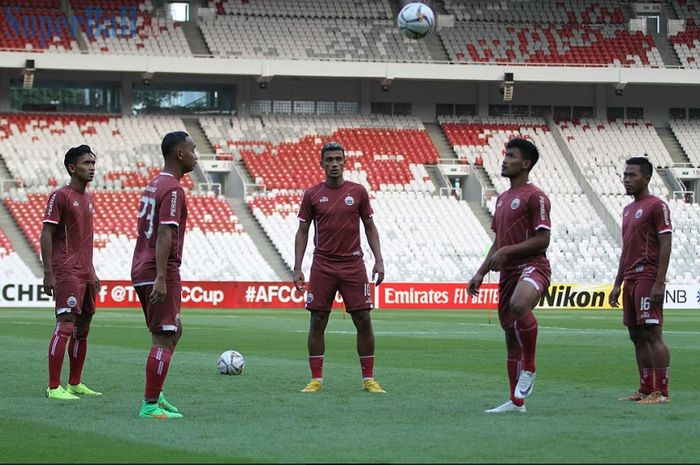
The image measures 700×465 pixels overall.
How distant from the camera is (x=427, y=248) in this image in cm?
4928

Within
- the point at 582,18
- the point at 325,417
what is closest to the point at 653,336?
the point at 325,417

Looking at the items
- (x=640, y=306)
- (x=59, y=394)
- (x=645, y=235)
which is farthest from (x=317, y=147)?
(x=640, y=306)

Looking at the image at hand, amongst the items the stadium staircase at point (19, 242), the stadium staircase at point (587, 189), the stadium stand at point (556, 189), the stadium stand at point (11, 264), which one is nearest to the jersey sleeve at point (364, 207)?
the stadium stand at point (11, 264)

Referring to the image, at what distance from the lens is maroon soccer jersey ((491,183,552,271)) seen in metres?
11.1

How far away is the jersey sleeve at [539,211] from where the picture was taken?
1109 centimetres

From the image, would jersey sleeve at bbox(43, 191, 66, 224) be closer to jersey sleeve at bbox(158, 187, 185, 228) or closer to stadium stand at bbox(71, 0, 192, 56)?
jersey sleeve at bbox(158, 187, 185, 228)

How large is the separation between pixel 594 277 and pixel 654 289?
3736 centimetres

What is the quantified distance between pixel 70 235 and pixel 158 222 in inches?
99.9

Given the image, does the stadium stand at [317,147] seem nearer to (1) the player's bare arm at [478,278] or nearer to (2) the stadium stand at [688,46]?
(2) the stadium stand at [688,46]

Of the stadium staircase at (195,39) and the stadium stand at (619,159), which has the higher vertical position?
the stadium staircase at (195,39)

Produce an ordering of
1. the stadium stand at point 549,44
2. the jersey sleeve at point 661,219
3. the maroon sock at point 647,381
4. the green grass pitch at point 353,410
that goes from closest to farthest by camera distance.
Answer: the green grass pitch at point 353,410 → the maroon sock at point 647,381 → the jersey sleeve at point 661,219 → the stadium stand at point 549,44

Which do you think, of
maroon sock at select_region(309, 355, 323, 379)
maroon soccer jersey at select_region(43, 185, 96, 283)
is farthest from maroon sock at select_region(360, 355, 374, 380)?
maroon soccer jersey at select_region(43, 185, 96, 283)

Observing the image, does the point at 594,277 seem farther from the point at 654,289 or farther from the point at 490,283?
the point at 654,289

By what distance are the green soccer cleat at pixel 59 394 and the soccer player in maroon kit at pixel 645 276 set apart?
16.6 feet
